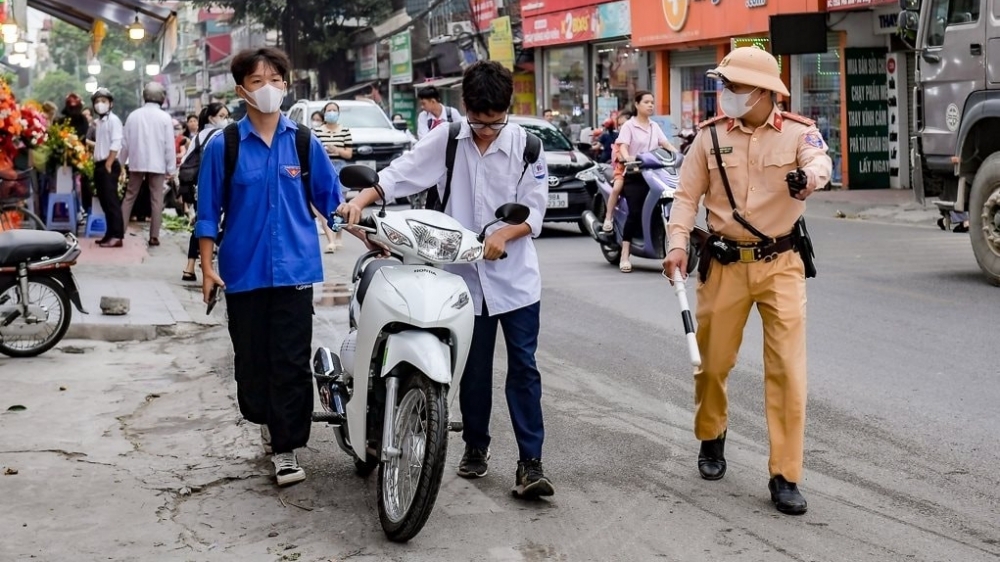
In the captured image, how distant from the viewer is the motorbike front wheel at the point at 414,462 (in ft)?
16.5

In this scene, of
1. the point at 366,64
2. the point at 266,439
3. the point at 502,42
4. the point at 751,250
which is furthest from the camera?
the point at 366,64

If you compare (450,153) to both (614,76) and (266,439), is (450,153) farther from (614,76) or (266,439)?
(614,76)

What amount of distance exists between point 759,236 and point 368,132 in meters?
20.3

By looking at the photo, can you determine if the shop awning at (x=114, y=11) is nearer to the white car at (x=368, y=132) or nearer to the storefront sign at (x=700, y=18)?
the white car at (x=368, y=132)

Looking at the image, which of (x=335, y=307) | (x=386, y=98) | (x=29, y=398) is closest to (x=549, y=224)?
(x=335, y=307)

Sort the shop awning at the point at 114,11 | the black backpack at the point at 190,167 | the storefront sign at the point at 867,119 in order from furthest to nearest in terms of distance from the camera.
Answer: the storefront sign at the point at 867,119 → the shop awning at the point at 114,11 → the black backpack at the point at 190,167

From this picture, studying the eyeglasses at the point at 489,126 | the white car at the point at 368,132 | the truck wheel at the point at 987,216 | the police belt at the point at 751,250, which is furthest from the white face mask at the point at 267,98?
the white car at the point at 368,132

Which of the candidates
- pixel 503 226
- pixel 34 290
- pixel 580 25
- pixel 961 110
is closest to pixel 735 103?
pixel 503 226

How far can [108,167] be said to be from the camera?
1675cm

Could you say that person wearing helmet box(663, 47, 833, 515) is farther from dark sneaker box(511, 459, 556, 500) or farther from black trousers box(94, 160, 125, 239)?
black trousers box(94, 160, 125, 239)

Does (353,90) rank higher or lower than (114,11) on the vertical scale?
higher

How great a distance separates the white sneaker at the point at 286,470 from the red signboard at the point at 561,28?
3135 centimetres

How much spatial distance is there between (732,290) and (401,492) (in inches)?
64.2

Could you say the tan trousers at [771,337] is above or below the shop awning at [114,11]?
below
